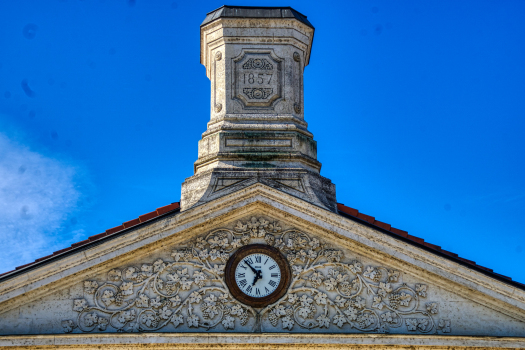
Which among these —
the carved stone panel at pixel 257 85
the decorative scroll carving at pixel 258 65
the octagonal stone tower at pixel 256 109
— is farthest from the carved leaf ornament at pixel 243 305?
the decorative scroll carving at pixel 258 65

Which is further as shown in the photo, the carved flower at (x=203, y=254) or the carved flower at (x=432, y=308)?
the carved flower at (x=203, y=254)

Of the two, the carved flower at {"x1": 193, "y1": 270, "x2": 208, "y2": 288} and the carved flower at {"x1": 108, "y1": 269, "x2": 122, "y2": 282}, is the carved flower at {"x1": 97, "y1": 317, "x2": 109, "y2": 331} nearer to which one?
the carved flower at {"x1": 108, "y1": 269, "x2": 122, "y2": 282}

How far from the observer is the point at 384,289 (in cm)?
1727

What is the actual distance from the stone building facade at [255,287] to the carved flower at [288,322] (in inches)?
0.7

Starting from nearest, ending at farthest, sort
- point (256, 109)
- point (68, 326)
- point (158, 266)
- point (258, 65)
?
1. point (68, 326)
2. point (158, 266)
3. point (256, 109)
4. point (258, 65)

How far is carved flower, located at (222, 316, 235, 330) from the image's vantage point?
1680 cm

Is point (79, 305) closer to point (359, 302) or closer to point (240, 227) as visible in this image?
point (240, 227)

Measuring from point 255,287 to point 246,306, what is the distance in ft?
1.35

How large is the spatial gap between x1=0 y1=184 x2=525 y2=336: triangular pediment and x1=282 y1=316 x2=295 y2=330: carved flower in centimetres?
2

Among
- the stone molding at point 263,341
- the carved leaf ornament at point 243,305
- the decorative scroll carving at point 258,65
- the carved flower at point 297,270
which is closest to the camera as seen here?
the stone molding at point 263,341

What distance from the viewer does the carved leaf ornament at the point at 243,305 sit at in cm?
1688

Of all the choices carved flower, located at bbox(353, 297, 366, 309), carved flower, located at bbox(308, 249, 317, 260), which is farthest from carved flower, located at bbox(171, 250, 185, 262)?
carved flower, located at bbox(353, 297, 366, 309)

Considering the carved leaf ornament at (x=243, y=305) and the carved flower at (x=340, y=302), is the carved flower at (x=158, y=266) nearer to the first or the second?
the carved leaf ornament at (x=243, y=305)

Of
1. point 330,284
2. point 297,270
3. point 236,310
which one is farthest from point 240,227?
point 330,284
